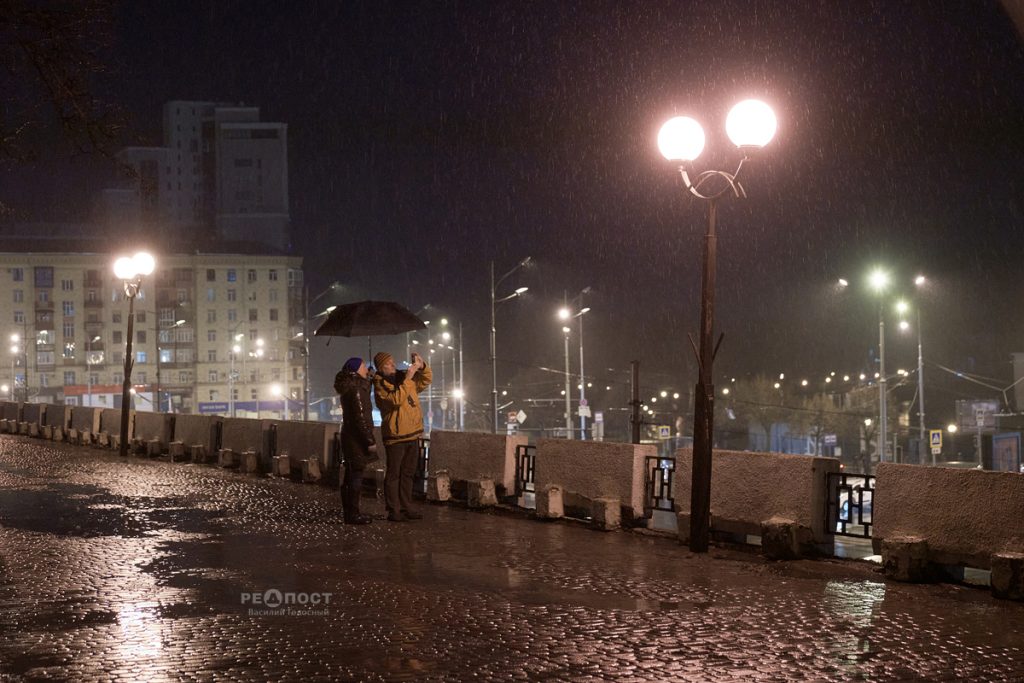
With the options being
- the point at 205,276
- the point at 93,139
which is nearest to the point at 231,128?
the point at 205,276

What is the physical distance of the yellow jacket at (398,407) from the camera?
1345 cm

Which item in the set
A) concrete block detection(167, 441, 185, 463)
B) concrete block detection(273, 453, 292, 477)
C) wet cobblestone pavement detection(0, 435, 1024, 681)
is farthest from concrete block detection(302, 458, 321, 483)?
concrete block detection(167, 441, 185, 463)

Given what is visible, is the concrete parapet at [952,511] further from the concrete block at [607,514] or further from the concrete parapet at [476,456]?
the concrete parapet at [476,456]

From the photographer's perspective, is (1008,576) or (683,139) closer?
(1008,576)

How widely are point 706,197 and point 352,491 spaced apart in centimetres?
527

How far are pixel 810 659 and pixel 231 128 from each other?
145 m

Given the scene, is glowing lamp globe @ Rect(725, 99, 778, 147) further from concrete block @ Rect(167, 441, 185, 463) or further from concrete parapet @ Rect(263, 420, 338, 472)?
concrete block @ Rect(167, 441, 185, 463)

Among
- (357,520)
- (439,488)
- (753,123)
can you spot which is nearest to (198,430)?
(439,488)

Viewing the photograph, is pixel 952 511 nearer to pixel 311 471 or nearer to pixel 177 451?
pixel 311 471

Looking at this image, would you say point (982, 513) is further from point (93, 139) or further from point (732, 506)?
point (93, 139)

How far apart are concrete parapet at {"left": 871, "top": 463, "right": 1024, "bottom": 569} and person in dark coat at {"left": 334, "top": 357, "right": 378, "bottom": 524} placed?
19.0 ft

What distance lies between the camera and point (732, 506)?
39.0 feet

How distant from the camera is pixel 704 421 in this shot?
11.6 metres

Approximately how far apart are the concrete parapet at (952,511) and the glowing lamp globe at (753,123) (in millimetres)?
3515
